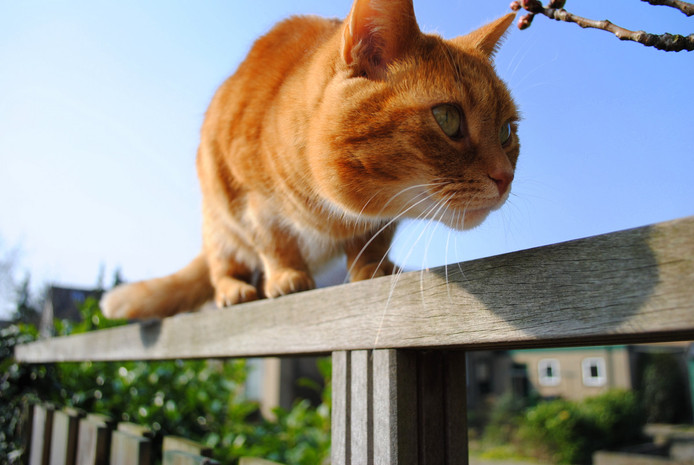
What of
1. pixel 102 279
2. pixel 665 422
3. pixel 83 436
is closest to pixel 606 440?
pixel 665 422

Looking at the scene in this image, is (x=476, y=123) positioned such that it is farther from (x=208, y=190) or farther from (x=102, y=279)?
(x=102, y=279)

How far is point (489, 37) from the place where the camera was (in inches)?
48.0

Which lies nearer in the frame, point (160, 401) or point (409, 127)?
point (409, 127)

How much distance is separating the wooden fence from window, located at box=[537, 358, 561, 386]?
824 inches

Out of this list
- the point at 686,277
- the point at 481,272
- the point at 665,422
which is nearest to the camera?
the point at 686,277

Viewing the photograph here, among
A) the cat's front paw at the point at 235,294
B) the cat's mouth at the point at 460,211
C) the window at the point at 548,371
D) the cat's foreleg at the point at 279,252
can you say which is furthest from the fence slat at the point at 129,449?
the window at the point at 548,371

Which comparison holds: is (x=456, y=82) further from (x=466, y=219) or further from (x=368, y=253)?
(x=368, y=253)

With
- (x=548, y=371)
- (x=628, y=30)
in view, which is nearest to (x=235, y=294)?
(x=628, y=30)

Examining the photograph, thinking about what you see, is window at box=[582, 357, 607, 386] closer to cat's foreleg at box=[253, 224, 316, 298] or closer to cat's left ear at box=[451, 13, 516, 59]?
cat's foreleg at box=[253, 224, 316, 298]

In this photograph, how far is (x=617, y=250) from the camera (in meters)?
0.57

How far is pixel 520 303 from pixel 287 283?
0.82 meters

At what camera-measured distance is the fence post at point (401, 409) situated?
84 cm

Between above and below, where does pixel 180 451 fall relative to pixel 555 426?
above

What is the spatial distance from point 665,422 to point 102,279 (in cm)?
1729
